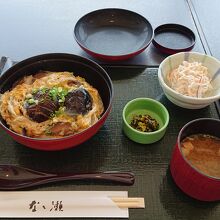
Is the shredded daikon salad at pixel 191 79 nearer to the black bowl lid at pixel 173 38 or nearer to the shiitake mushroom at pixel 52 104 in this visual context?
the black bowl lid at pixel 173 38

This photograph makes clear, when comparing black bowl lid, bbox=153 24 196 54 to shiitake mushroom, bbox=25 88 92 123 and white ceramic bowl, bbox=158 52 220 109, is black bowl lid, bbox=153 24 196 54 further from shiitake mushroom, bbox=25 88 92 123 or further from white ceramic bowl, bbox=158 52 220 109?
shiitake mushroom, bbox=25 88 92 123

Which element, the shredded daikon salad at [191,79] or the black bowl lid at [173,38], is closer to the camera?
the shredded daikon salad at [191,79]

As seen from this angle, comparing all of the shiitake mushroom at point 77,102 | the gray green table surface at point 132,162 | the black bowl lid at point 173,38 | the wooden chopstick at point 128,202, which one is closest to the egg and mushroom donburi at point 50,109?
the shiitake mushroom at point 77,102

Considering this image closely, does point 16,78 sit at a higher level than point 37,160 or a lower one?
higher

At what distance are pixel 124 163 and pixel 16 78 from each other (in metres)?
0.56

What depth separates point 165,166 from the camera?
3.50 feet

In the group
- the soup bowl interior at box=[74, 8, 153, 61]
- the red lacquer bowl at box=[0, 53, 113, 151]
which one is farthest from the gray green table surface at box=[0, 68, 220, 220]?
the soup bowl interior at box=[74, 8, 153, 61]

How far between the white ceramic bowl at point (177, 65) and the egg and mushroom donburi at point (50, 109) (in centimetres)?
29

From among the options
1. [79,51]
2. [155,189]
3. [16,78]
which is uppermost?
[16,78]

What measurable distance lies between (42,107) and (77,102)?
0.42ft

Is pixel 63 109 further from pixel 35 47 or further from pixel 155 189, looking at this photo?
pixel 35 47


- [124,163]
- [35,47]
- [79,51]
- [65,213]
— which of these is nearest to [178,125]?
[124,163]

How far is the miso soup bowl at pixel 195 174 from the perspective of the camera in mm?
867

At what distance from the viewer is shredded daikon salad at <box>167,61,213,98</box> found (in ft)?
3.94
